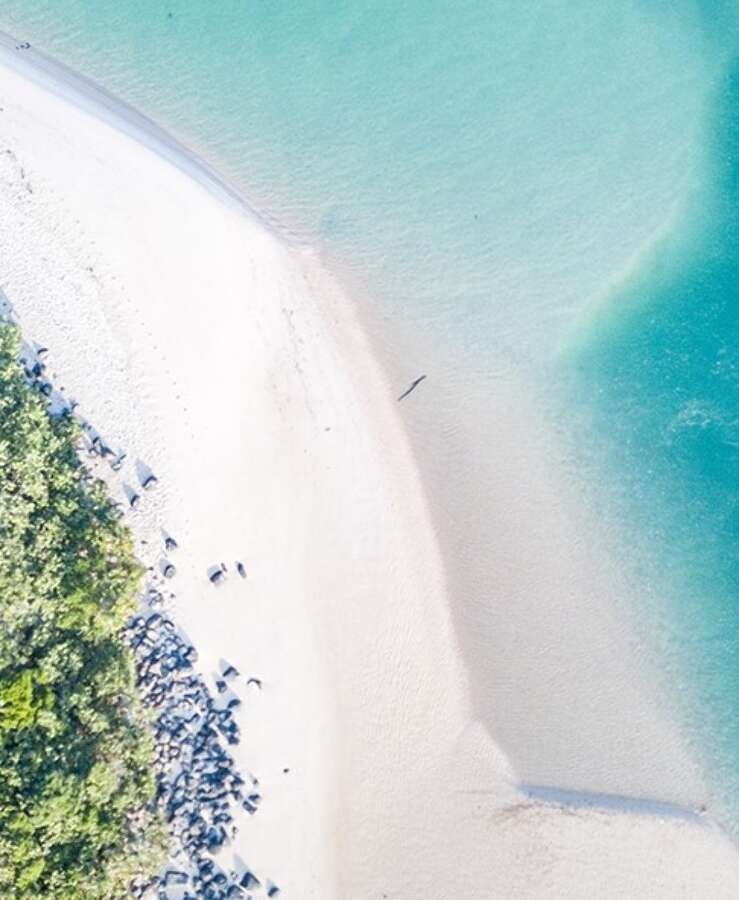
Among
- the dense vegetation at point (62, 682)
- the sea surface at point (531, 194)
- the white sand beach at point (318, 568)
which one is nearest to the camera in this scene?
the dense vegetation at point (62, 682)

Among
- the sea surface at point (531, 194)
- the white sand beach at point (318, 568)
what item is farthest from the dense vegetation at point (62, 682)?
the sea surface at point (531, 194)

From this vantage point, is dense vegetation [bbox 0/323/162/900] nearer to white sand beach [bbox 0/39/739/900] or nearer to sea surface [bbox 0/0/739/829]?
white sand beach [bbox 0/39/739/900]

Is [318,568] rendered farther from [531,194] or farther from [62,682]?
[531,194]

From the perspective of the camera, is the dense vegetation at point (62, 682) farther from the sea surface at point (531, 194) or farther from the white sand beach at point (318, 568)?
the sea surface at point (531, 194)

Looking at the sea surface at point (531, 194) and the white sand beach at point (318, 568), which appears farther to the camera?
the sea surface at point (531, 194)

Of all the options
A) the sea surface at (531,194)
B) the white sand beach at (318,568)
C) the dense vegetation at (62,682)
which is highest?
the sea surface at (531,194)

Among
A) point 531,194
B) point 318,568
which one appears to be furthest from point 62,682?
point 531,194

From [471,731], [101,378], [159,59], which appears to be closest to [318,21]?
[159,59]
